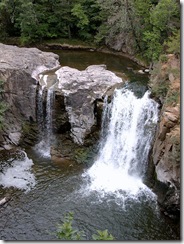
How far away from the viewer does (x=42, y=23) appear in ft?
104

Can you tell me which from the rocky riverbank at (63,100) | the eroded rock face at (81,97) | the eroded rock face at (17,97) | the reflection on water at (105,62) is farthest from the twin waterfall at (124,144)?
the reflection on water at (105,62)

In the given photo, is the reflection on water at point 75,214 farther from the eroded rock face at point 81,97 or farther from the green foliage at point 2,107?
the green foliage at point 2,107

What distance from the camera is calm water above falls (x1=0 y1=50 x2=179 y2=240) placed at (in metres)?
14.4

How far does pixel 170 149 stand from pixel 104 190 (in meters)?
4.03

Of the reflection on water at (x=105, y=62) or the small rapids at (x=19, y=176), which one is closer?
the small rapids at (x=19, y=176)

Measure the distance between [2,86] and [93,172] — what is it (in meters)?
7.37

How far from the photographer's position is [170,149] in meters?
14.8

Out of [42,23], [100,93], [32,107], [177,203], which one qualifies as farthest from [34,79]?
[42,23]

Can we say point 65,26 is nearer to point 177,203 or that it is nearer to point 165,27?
point 165,27

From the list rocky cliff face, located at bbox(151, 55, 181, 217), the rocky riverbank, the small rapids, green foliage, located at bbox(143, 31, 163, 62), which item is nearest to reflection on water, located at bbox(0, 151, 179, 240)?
the small rapids

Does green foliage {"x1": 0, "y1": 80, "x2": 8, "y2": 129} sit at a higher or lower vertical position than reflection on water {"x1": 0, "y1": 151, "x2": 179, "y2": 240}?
higher

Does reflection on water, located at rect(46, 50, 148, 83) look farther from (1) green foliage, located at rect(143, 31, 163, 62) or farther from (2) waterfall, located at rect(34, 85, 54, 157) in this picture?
(2) waterfall, located at rect(34, 85, 54, 157)

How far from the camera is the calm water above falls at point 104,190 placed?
14414 mm

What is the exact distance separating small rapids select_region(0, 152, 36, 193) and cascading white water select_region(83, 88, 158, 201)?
301 cm
